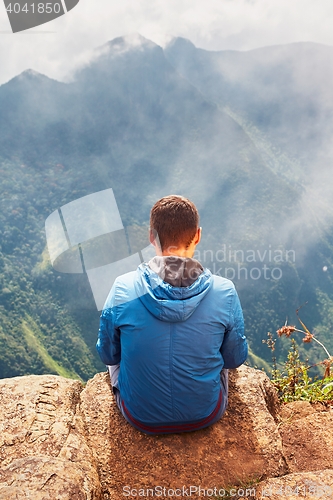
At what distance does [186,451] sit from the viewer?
2.40 m

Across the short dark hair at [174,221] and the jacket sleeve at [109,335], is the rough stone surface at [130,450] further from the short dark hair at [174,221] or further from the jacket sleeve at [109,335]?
the short dark hair at [174,221]

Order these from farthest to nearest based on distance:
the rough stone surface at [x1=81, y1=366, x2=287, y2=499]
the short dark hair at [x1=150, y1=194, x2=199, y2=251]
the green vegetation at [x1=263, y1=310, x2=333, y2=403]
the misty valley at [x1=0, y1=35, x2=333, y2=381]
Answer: the misty valley at [x1=0, y1=35, x2=333, y2=381] → the green vegetation at [x1=263, y1=310, x2=333, y2=403] → the rough stone surface at [x1=81, y1=366, x2=287, y2=499] → the short dark hair at [x1=150, y1=194, x2=199, y2=251]

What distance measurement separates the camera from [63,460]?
2.01 metres

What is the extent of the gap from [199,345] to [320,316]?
182 feet

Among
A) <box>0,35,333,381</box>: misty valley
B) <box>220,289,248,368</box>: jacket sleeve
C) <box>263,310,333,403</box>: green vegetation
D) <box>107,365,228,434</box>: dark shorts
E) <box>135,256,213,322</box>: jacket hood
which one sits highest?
<box>135,256,213,322</box>: jacket hood

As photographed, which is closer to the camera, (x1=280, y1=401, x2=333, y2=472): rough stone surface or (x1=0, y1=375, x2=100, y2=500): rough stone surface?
(x1=0, y1=375, x2=100, y2=500): rough stone surface

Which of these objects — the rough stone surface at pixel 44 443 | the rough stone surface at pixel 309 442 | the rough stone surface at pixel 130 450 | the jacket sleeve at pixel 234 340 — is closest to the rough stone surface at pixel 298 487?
the rough stone surface at pixel 130 450

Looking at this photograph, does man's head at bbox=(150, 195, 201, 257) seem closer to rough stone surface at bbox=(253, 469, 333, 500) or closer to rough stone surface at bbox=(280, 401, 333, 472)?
rough stone surface at bbox=(253, 469, 333, 500)

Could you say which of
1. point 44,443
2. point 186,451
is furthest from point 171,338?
point 44,443

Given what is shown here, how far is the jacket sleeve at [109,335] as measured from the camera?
220cm

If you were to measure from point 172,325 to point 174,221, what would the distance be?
0.56 meters

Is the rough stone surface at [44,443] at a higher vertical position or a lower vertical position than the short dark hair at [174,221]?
lower

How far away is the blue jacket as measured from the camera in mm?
2047

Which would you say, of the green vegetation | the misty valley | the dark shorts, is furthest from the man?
the misty valley
